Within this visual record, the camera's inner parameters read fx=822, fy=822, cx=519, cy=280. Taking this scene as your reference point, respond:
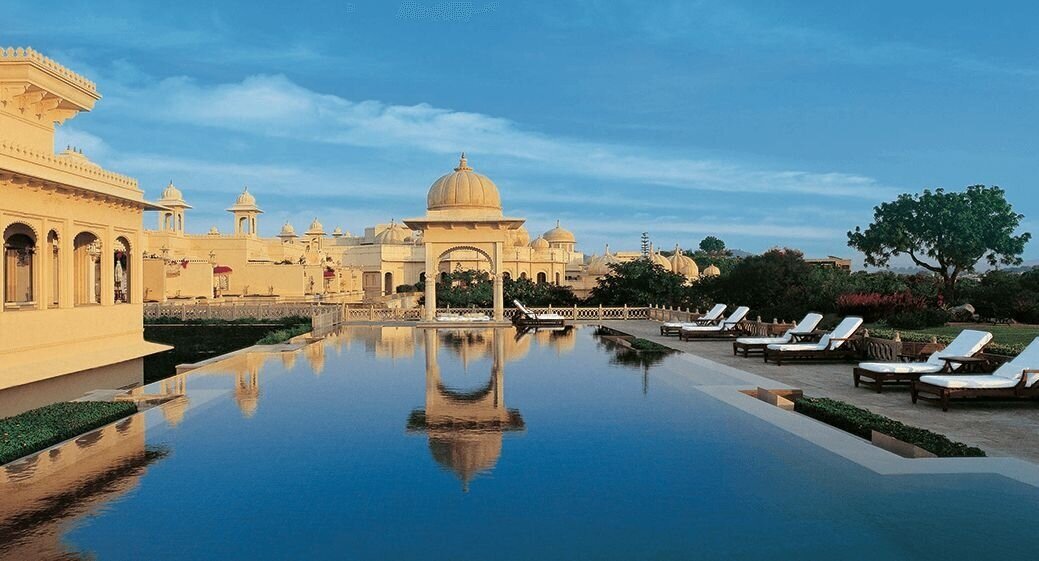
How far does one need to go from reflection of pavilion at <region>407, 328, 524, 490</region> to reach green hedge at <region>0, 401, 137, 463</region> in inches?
132

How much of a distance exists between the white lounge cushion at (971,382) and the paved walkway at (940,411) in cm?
27

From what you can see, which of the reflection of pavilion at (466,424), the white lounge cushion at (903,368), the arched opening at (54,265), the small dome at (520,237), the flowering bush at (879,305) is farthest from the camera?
the small dome at (520,237)

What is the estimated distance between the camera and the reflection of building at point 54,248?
15148 millimetres

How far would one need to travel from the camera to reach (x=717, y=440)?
7.89 m

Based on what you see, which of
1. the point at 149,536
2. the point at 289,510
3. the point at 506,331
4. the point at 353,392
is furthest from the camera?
the point at 506,331

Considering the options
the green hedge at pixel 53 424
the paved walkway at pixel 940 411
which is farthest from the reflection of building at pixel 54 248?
the paved walkway at pixel 940 411

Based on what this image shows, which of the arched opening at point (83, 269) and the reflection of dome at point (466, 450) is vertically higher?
the arched opening at point (83, 269)

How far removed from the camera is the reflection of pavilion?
7.00m

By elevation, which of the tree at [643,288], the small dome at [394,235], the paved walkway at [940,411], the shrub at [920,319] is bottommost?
the paved walkway at [940,411]

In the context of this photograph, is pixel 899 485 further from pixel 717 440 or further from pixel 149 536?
pixel 149 536

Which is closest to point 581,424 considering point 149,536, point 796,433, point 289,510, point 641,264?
point 796,433

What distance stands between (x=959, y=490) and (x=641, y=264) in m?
32.1

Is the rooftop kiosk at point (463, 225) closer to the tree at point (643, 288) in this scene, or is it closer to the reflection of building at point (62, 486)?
the tree at point (643, 288)

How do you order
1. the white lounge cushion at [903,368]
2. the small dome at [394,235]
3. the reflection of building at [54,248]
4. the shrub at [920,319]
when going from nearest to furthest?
1. the white lounge cushion at [903,368]
2. the reflection of building at [54,248]
3. the shrub at [920,319]
4. the small dome at [394,235]
